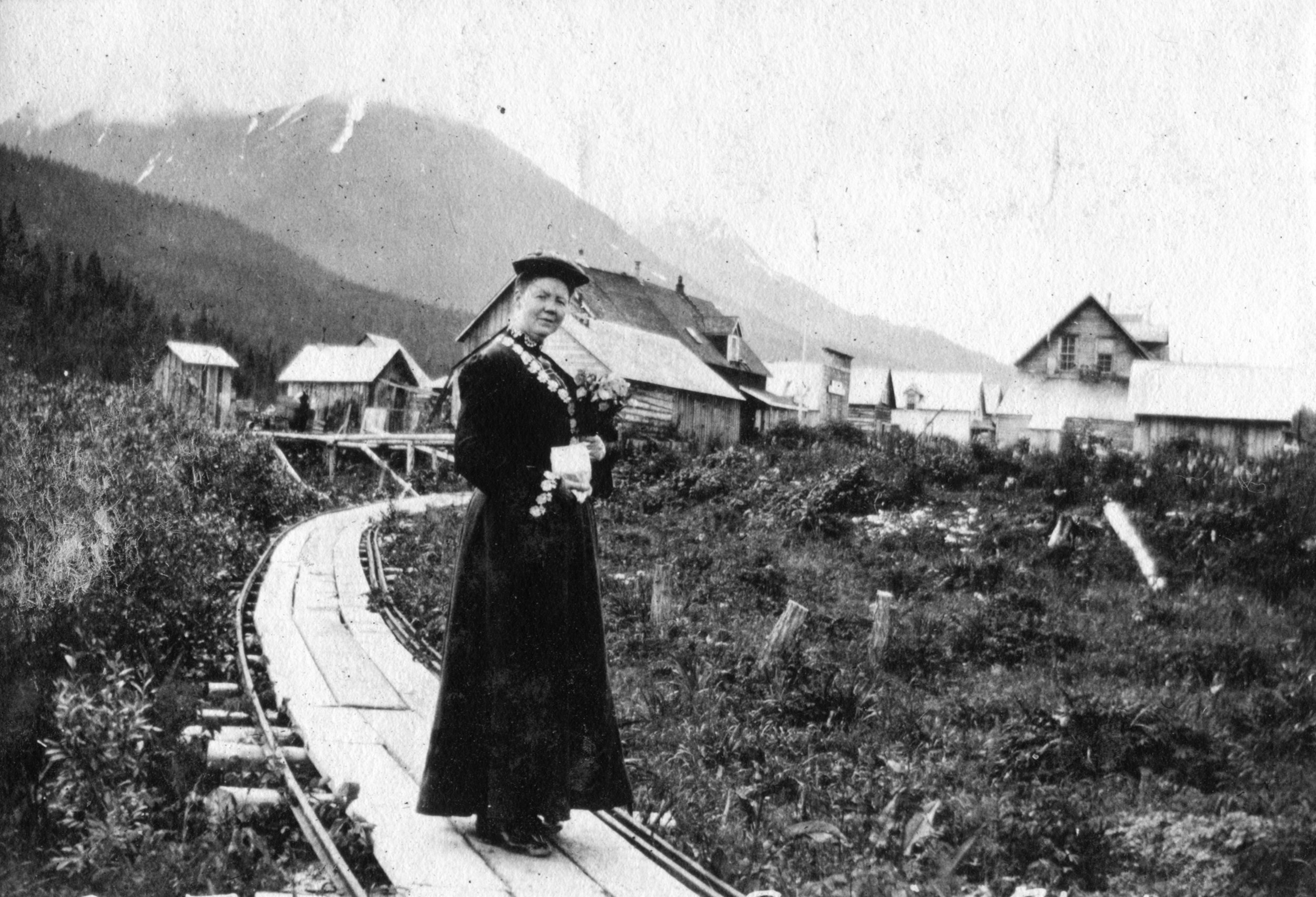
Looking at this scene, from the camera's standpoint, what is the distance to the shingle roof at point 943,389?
51.7 metres

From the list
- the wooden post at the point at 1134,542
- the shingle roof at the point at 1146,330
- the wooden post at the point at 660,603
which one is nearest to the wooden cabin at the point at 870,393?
the shingle roof at the point at 1146,330

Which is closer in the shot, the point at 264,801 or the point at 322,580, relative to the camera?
the point at 264,801

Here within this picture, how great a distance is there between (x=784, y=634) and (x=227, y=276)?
82851 mm

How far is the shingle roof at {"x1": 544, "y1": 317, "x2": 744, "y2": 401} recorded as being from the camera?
24547mm

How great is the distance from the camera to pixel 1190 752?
261 inches

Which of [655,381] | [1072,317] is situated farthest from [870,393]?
[655,381]

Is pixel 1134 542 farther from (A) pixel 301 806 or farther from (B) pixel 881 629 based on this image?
(A) pixel 301 806

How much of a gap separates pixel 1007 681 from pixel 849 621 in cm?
161

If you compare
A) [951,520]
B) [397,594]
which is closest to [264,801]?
[397,594]

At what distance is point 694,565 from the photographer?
1163cm

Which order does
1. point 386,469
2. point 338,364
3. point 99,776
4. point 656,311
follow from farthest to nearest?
point 656,311 → point 338,364 → point 386,469 → point 99,776

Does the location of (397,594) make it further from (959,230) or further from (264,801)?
(959,230)

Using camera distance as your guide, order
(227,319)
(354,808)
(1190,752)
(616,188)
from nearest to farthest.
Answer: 1. (354,808)
2. (1190,752)
3. (616,188)
4. (227,319)

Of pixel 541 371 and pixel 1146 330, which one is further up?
pixel 1146 330
